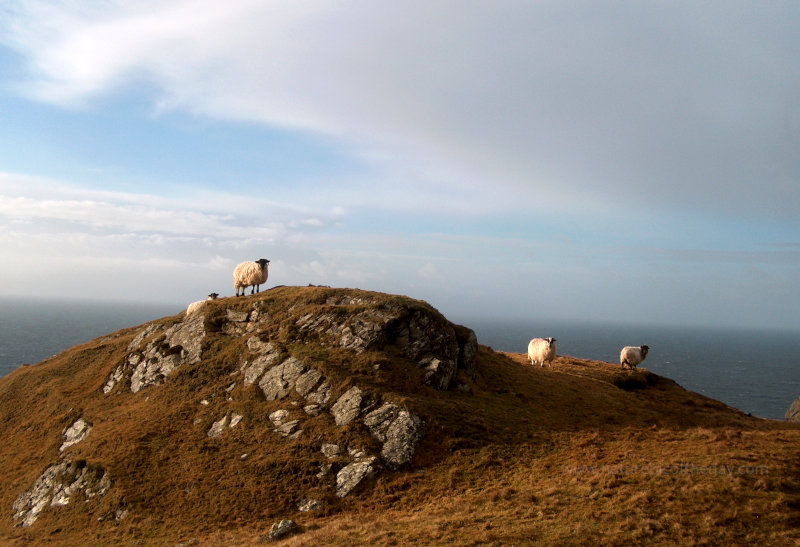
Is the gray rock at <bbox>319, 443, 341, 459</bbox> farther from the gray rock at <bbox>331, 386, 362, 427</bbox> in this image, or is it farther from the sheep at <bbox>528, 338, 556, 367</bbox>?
the sheep at <bbox>528, 338, 556, 367</bbox>

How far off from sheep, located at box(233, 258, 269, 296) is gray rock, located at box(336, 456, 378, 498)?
2664 centimetres

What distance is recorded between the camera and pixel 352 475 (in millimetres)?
24156

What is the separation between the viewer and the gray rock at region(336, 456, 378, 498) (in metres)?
23.5

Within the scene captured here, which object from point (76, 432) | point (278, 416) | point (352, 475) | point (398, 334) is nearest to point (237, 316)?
point (76, 432)

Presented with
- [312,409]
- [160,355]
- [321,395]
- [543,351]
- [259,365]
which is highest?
[543,351]

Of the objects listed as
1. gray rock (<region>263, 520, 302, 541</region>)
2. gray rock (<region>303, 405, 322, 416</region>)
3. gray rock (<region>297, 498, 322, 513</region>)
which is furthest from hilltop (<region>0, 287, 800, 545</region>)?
gray rock (<region>263, 520, 302, 541</region>)

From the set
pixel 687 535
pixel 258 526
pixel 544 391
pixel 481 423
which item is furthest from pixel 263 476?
pixel 544 391

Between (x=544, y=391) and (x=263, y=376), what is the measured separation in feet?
71.5

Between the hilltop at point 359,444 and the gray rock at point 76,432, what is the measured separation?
0.74 ft

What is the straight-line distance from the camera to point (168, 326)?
4284 centimetres

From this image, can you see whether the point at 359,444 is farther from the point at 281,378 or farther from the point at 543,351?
the point at 543,351

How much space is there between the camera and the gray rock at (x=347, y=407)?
27953mm

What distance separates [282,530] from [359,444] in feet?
22.6

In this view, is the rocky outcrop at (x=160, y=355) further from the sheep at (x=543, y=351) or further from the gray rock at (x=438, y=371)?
the sheep at (x=543, y=351)
